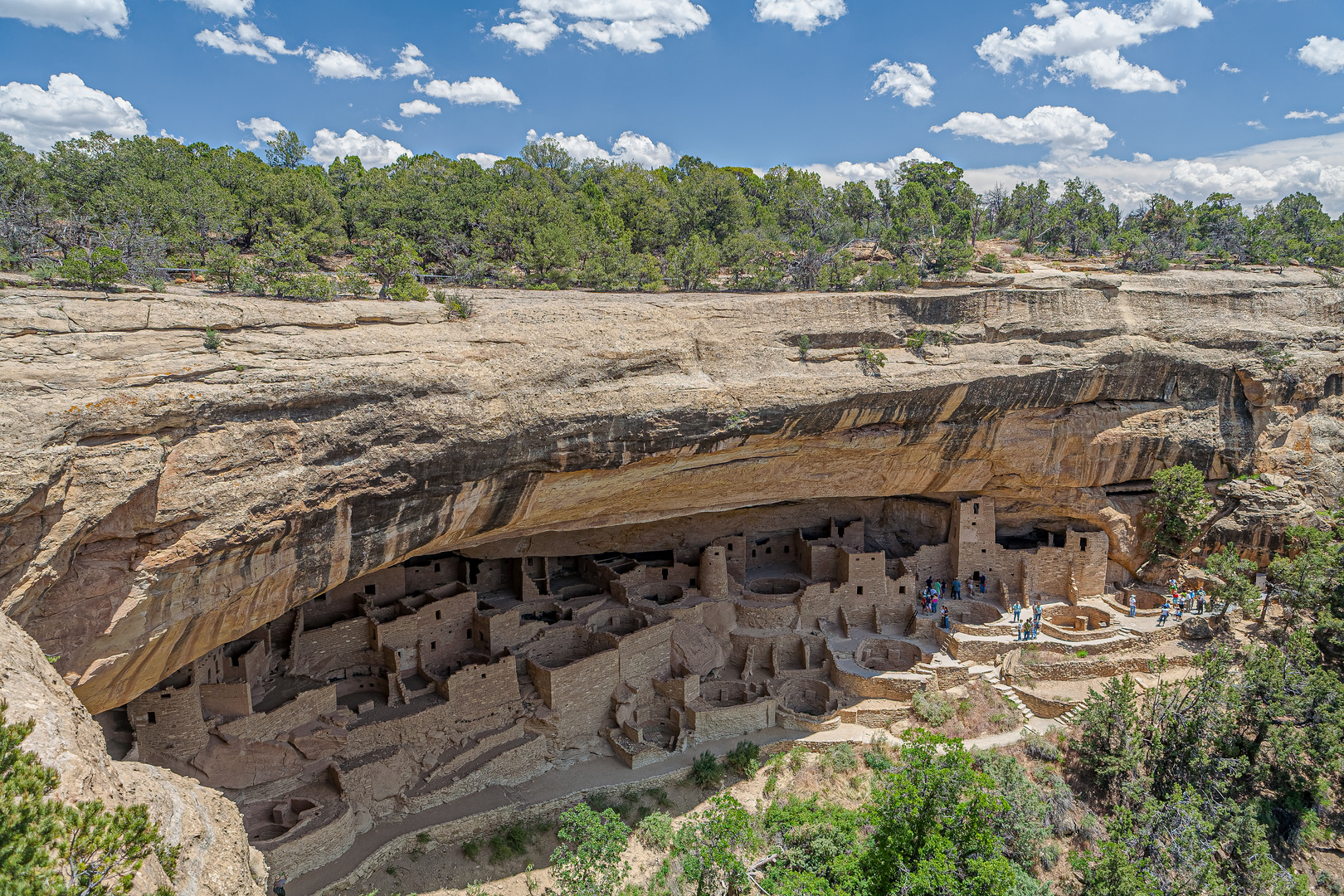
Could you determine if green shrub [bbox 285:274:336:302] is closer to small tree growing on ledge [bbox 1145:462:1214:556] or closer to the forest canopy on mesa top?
the forest canopy on mesa top

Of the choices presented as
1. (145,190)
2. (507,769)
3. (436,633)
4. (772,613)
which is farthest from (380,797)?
(145,190)

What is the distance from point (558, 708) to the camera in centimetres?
1941

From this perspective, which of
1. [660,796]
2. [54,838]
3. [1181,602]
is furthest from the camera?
[1181,602]

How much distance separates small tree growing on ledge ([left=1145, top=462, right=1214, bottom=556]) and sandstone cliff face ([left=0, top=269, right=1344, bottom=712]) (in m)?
0.56

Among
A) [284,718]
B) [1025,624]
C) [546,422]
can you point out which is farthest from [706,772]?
[1025,624]

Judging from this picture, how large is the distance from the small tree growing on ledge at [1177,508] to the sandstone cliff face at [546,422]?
56 centimetres

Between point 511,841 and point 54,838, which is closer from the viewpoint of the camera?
point 54,838

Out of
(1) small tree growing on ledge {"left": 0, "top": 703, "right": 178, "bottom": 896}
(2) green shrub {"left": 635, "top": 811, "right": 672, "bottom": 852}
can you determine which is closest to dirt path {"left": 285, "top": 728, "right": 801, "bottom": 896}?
(2) green shrub {"left": 635, "top": 811, "right": 672, "bottom": 852}

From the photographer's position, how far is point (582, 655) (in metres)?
21.1

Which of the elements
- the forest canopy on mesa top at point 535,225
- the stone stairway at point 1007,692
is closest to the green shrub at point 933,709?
the stone stairway at point 1007,692

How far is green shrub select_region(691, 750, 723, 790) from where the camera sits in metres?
19.4

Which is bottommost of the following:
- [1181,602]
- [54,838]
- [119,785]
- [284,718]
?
[1181,602]

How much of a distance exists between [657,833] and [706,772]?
3212 mm

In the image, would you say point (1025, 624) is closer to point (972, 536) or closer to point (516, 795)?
point (972, 536)
